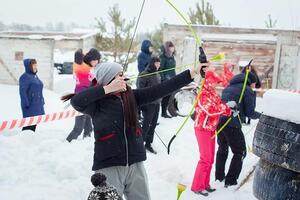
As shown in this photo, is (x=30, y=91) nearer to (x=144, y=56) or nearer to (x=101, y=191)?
(x=144, y=56)

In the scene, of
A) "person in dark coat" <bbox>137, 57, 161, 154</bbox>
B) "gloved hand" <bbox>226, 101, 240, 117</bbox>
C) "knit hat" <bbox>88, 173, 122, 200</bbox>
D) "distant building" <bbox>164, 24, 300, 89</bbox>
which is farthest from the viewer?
"distant building" <bbox>164, 24, 300, 89</bbox>

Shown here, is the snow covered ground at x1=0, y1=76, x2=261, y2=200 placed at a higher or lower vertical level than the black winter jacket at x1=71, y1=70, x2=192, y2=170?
lower

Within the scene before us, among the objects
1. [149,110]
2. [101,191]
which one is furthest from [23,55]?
[101,191]

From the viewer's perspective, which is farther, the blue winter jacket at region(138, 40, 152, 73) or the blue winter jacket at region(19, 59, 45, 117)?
the blue winter jacket at region(138, 40, 152, 73)

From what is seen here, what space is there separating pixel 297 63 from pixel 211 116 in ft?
36.0

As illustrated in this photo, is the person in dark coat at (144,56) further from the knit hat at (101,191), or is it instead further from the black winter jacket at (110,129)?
the knit hat at (101,191)

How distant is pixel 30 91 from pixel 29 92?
3cm

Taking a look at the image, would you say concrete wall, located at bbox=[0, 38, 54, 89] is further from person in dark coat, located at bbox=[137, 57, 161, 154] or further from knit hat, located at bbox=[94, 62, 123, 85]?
knit hat, located at bbox=[94, 62, 123, 85]

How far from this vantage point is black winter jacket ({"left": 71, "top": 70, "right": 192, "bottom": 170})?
350 centimetres

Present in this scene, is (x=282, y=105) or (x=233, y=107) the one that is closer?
(x=282, y=105)

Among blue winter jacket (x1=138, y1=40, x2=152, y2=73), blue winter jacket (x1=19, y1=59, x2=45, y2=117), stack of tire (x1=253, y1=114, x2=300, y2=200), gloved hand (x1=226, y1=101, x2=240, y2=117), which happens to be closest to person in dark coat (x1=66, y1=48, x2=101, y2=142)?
blue winter jacket (x1=19, y1=59, x2=45, y2=117)

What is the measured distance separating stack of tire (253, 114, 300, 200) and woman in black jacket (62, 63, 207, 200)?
0.96 m

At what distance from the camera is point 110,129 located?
3.52 metres

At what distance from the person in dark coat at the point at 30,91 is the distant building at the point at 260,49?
9.21 metres
